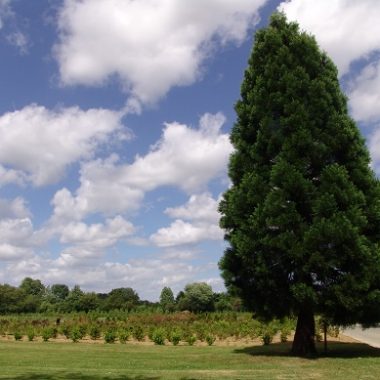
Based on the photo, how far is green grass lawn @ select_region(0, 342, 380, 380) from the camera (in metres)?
12.5

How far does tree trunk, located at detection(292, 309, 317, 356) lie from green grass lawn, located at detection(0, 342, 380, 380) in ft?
1.49

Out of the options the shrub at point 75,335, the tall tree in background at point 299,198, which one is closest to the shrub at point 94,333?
the shrub at point 75,335

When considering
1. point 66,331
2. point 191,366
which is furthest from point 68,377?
point 66,331

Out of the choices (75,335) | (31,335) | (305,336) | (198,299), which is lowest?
(31,335)

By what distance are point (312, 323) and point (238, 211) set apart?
4616 mm

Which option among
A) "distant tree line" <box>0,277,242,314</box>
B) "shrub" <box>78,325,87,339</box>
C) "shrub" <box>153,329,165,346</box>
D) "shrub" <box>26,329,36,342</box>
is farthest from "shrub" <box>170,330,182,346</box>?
"distant tree line" <box>0,277,242,314</box>

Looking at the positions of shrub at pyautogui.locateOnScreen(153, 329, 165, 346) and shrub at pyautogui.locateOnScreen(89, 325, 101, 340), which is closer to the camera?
shrub at pyautogui.locateOnScreen(153, 329, 165, 346)

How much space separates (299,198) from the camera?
1591 centimetres

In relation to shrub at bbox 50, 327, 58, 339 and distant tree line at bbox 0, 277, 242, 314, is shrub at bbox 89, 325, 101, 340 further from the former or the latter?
distant tree line at bbox 0, 277, 242, 314

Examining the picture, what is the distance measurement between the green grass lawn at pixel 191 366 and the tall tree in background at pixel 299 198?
1540 mm

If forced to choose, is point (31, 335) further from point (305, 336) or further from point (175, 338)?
point (305, 336)

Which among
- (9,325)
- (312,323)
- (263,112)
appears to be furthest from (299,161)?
(9,325)

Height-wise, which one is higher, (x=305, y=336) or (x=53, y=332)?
(x=305, y=336)

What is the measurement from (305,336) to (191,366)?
433 centimetres
